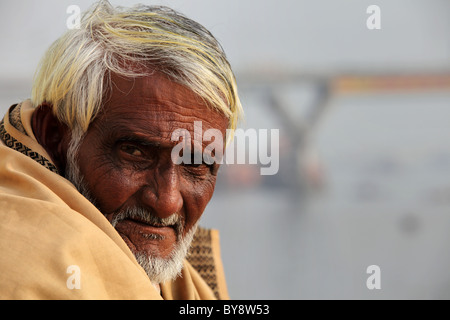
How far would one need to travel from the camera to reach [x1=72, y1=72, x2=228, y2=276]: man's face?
1519 millimetres

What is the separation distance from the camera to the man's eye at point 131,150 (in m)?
1.54

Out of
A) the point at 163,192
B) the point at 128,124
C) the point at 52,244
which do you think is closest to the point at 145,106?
the point at 128,124

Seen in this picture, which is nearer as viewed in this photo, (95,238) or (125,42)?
(95,238)

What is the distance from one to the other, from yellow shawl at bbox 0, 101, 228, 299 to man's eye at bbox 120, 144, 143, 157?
0.21 m

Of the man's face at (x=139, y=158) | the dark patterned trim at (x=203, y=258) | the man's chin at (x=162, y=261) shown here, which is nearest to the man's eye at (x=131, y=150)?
the man's face at (x=139, y=158)

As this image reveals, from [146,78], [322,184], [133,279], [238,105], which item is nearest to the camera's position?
[133,279]

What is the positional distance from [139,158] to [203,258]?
818mm

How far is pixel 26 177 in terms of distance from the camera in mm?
1317

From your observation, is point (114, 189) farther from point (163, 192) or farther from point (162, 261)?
point (162, 261)

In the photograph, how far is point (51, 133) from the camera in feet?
5.34
